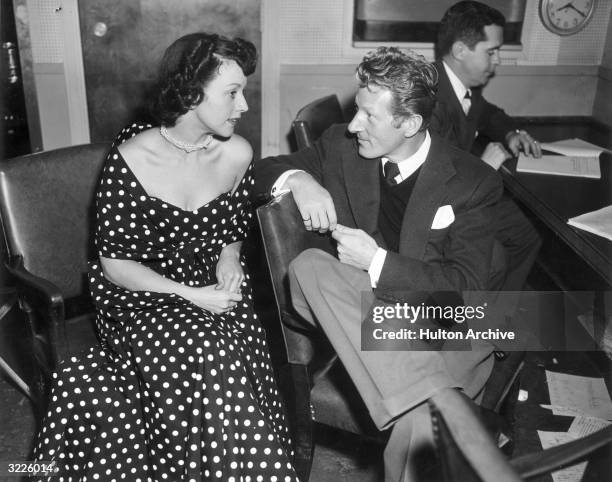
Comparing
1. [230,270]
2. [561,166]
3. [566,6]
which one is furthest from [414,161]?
[566,6]

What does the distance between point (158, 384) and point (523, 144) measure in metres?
Result: 2.17

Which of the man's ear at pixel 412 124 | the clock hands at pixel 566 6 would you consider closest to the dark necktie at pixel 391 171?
the man's ear at pixel 412 124

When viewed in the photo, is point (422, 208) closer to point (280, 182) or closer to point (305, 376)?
point (280, 182)

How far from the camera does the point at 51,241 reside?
7.95ft

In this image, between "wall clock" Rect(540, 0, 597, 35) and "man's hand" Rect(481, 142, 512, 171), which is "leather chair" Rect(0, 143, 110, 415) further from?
"wall clock" Rect(540, 0, 597, 35)

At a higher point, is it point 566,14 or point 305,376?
point 566,14

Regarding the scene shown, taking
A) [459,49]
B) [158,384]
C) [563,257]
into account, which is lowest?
[563,257]

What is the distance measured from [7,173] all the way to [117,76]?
2188 millimetres

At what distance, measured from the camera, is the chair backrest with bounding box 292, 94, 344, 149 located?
9.98ft

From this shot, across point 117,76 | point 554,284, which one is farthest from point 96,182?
point 554,284

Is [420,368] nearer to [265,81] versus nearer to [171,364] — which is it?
[171,364]

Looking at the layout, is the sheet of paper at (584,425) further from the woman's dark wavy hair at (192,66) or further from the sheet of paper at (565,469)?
the woman's dark wavy hair at (192,66)

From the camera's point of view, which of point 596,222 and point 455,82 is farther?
point 455,82

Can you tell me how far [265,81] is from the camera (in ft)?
14.5
